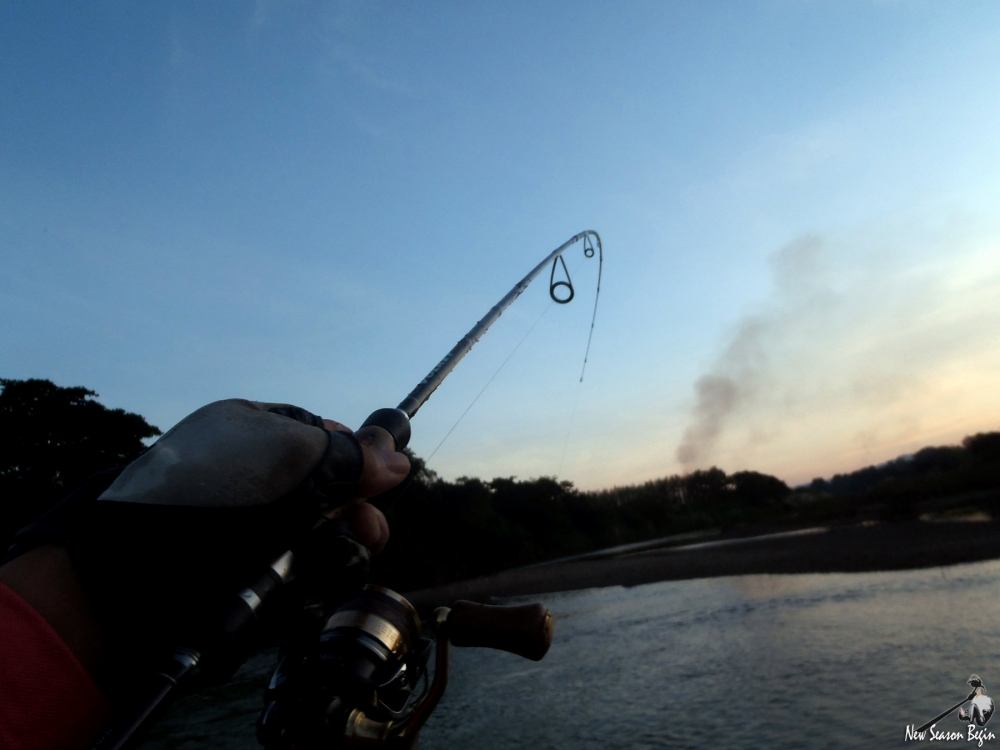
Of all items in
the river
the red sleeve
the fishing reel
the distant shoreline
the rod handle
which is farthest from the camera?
the distant shoreline

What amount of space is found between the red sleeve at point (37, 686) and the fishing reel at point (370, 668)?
31 centimetres

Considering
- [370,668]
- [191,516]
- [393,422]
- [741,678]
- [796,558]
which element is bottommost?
[741,678]

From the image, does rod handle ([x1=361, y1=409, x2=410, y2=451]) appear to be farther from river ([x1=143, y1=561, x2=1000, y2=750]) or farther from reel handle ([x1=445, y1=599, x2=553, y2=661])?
river ([x1=143, y1=561, x2=1000, y2=750])

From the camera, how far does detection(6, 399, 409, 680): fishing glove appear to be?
1.20 meters

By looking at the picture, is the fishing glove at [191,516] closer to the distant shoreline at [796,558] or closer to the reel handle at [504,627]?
the reel handle at [504,627]

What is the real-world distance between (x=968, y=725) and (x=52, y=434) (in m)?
22.8

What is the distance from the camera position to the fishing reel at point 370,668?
136cm

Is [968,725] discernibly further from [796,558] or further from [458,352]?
[796,558]

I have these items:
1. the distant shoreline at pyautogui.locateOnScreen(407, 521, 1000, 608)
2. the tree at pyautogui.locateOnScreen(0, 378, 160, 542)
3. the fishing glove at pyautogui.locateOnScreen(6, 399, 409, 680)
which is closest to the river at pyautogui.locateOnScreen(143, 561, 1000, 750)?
the distant shoreline at pyautogui.locateOnScreen(407, 521, 1000, 608)

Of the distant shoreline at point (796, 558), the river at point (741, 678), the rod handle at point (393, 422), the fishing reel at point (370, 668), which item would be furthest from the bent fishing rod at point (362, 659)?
the distant shoreline at point (796, 558)

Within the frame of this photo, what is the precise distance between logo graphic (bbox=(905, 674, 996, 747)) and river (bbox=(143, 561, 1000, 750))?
0.22 feet

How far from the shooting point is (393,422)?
2.08m

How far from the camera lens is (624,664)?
34.1 ft

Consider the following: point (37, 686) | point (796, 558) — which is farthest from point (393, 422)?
point (796, 558)
